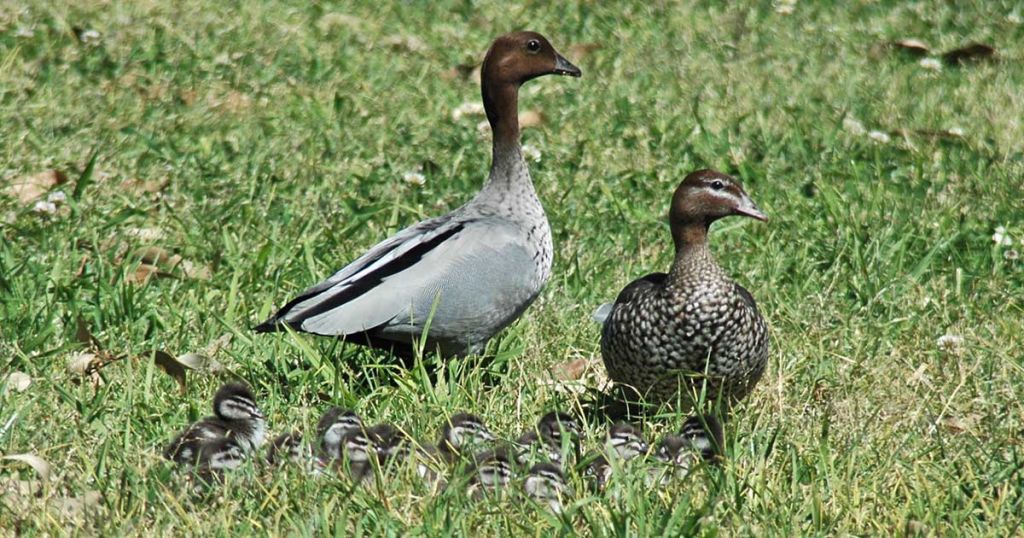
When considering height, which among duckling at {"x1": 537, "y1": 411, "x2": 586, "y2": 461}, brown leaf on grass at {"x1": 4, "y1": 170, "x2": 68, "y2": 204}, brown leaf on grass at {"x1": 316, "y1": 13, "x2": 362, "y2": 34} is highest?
duckling at {"x1": 537, "y1": 411, "x2": 586, "y2": 461}

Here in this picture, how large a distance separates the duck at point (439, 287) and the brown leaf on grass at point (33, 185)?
183 cm

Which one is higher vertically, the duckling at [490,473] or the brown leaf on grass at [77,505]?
the duckling at [490,473]

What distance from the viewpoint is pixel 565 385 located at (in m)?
4.79

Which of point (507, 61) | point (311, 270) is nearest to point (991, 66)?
point (507, 61)

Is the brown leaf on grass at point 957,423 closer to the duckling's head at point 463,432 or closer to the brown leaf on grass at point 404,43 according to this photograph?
the duckling's head at point 463,432

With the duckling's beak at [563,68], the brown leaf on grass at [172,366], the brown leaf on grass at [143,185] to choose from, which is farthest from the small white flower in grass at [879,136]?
the brown leaf on grass at [172,366]

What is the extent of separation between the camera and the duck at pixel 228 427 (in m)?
3.88

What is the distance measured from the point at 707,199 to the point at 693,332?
0.49 metres

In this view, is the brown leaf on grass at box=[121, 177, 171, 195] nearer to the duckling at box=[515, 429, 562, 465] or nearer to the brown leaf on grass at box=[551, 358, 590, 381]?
the brown leaf on grass at box=[551, 358, 590, 381]

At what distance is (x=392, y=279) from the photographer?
15.6 feet

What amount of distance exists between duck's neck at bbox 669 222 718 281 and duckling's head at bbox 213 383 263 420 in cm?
137

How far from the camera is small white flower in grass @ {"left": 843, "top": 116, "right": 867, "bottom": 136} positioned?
737cm

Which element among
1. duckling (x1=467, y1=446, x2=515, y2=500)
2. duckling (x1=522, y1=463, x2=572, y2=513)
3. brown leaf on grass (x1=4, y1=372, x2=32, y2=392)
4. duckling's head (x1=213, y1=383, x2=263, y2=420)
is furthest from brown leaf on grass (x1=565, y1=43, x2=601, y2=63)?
duckling (x1=522, y1=463, x2=572, y2=513)

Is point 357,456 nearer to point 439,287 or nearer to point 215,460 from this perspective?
point 215,460
